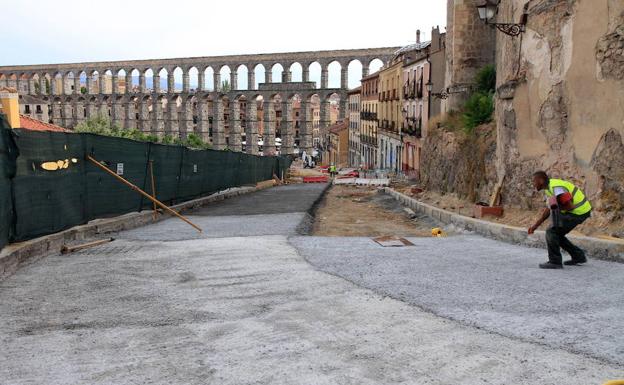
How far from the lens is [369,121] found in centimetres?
4997

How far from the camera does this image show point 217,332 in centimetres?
425

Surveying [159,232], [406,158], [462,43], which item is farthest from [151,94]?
[159,232]

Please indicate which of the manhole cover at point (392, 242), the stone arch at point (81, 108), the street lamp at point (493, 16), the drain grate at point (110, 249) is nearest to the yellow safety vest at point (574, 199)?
the manhole cover at point (392, 242)

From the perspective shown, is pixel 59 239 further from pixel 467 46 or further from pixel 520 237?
pixel 467 46

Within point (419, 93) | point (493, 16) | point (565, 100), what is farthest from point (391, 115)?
point (565, 100)

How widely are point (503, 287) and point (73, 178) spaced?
622 cm

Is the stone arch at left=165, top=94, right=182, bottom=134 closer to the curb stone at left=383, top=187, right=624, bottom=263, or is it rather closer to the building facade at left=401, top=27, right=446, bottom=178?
the building facade at left=401, top=27, right=446, bottom=178

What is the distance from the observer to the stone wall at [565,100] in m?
7.95

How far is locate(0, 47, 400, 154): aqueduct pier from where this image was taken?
72.6m

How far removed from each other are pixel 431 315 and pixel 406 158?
97.2 feet

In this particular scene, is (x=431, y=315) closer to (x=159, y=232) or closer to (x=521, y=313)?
(x=521, y=313)

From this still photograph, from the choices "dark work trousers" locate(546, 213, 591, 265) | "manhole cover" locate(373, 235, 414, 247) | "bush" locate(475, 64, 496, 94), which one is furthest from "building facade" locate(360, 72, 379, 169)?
"dark work trousers" locate(546, 213, 591, 265)

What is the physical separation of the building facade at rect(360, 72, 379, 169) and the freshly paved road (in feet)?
131

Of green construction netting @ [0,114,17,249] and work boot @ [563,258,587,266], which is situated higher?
green construction netting @ [0,114,17,249]
